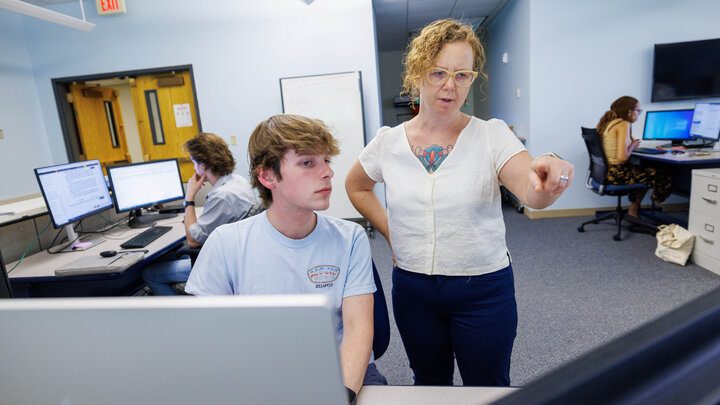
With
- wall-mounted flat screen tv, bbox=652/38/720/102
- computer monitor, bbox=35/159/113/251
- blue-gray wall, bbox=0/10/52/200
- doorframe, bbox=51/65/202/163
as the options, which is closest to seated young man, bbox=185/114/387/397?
computer monitor, bbox=35/159/113/251

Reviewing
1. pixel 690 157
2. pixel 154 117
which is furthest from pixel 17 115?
pixel 690 157

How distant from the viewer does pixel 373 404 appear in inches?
28.6

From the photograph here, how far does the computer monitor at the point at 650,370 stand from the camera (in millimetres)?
181

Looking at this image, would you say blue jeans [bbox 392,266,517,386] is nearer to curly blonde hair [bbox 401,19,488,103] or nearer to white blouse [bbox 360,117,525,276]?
white blouse [bbox 360,117,525,276]

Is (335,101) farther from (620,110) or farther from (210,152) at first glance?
(620,110)

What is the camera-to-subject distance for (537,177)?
83 centimetres

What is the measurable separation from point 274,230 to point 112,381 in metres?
0.65

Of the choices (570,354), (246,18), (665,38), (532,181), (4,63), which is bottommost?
(570,354)

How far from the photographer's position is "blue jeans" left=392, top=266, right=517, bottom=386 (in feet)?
3.62

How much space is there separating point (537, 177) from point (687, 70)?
4.39 meters

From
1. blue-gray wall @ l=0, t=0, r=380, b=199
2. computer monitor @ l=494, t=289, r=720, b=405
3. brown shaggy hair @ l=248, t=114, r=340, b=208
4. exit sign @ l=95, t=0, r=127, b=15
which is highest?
exit sign @ l=95, t=0, r=127, b=15

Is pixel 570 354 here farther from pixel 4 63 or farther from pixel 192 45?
pixel 4 63

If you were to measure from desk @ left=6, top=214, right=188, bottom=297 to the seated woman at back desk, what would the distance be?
3579 millimetres

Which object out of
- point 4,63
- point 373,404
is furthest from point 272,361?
point 4,63
